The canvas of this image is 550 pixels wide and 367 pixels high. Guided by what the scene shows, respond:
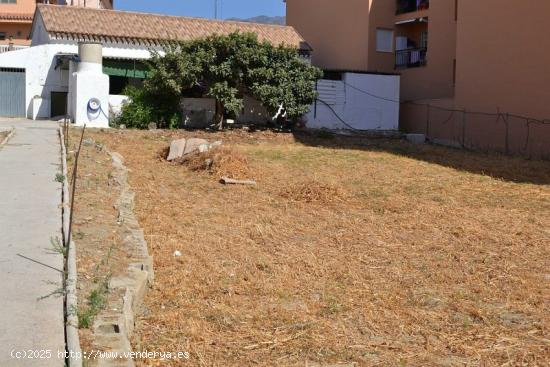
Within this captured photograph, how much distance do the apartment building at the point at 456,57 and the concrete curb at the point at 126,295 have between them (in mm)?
17530

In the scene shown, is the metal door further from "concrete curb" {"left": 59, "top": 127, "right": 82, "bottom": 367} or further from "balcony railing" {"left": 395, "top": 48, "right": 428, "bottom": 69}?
"concrete curb" {"left": 59, "top": 127, "right": 82, "bottom": 367}

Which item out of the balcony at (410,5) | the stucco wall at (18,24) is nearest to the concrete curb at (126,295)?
the balcony at (410,5)

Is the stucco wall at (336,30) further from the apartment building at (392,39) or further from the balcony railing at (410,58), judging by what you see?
the balcony railing at (410,58)

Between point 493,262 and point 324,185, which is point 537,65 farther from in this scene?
point 493,262

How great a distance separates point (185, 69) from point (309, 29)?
13995mm

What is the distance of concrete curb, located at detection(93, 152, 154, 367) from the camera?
5000 millimetres

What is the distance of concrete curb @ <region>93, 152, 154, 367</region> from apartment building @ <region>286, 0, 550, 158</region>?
17530 millimetres

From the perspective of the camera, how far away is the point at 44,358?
15.1ft

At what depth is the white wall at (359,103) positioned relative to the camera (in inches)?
1120

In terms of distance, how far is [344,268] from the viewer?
26.4 feet

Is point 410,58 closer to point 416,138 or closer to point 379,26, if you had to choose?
point 379,26

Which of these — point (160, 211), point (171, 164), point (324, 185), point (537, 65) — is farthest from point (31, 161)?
point (537, 65)

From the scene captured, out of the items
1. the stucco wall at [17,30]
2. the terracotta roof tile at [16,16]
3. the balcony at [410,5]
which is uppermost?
the terracotta roof tile at [16,16]

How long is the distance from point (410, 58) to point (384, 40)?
166cm
